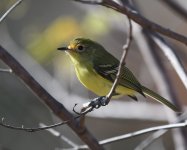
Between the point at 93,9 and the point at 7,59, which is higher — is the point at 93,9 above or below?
above

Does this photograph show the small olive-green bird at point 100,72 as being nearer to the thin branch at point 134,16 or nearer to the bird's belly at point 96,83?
the bird's belly at point 96,83

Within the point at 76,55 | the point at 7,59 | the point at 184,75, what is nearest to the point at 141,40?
the point at 76,55

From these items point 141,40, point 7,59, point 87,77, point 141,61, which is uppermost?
point 141,61

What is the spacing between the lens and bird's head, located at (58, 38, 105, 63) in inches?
173

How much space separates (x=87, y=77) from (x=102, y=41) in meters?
2.88

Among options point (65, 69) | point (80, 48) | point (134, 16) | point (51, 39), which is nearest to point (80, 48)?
point (80, 48)

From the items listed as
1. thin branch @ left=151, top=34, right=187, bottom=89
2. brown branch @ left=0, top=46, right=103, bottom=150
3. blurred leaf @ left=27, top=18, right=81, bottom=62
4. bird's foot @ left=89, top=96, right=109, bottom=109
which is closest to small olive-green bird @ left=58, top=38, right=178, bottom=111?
thin branch @ left=151, top=34, right=187, bottom=89

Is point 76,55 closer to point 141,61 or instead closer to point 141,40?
point 141,40

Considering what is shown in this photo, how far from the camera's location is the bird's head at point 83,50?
439 cm

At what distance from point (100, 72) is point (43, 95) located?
49.0 inches

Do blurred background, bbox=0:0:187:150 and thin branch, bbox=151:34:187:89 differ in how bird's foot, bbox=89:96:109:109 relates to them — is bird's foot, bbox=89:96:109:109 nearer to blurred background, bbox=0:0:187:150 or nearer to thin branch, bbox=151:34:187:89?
thin branch, bbox=151:34:187:89

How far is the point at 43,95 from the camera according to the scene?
294 centimetres

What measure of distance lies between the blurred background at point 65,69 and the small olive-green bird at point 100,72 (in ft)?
1.33

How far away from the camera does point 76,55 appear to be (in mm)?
4445
